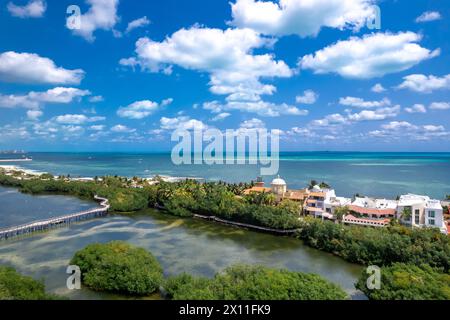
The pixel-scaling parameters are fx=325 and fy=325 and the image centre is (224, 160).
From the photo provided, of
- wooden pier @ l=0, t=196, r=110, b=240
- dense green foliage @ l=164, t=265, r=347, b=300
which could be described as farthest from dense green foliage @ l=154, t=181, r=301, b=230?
dense green foliage @ l=164, t=265, r=347, b=300

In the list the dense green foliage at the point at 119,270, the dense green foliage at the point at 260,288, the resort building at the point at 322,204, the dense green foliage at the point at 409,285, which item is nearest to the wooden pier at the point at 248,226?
the resort building at the point at 322,204

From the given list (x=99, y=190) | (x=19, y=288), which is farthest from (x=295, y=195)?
(x=19, y=288)

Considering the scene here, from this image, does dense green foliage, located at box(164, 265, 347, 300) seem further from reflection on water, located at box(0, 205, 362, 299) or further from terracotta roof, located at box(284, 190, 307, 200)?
terracotta roof, located at box(284, 190, 307, 200)

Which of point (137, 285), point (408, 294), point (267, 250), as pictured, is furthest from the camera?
point (267, 250)

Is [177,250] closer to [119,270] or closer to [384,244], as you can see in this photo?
[119,270]

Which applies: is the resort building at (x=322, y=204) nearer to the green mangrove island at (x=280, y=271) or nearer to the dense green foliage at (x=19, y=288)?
the green mangrove island at (x=280, y=271)

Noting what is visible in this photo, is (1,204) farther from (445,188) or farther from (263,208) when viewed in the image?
(445,188)
